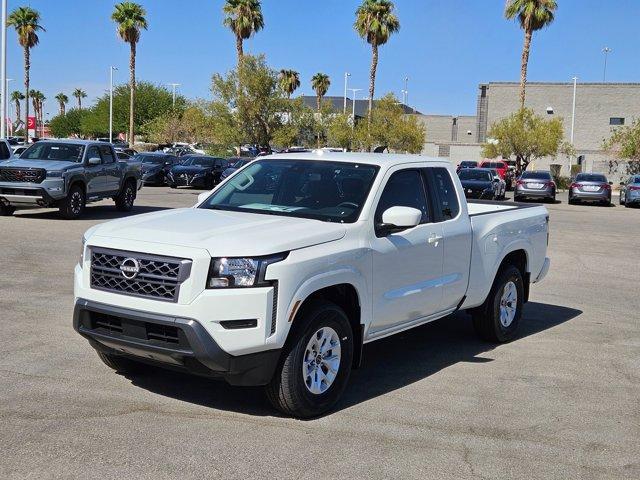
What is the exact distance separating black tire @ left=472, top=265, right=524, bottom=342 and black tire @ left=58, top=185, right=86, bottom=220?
1308cm

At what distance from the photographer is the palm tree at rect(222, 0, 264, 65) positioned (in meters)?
52.0

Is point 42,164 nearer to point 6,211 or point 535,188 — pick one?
point 6,211

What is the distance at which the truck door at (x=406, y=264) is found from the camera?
19.9 feet

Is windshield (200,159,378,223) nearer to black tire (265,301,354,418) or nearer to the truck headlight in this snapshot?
black tire (265,301,354,418)

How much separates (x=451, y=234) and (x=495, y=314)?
4.44 ft

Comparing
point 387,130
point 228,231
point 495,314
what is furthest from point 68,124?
point 228,231

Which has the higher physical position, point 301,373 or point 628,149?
point 628,149

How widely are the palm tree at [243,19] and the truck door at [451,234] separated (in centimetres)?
4626

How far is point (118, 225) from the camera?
5660 mm

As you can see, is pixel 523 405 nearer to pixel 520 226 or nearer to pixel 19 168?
pixel 520 226

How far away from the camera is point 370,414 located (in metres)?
5.67

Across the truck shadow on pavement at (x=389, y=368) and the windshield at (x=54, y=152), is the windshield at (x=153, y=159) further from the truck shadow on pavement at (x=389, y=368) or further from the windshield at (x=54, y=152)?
the truck shadow on pavement at (x=389, y=368)

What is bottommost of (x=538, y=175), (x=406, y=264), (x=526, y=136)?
(x=406, y=264)

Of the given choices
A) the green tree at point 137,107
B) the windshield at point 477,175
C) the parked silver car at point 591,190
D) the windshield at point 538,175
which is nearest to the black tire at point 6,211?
the windshield at point 477,175
